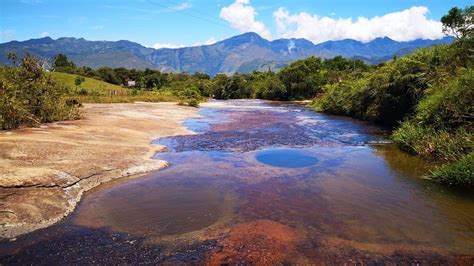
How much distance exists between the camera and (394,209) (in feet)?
36.3

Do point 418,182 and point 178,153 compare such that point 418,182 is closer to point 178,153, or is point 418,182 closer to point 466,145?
point 466,145

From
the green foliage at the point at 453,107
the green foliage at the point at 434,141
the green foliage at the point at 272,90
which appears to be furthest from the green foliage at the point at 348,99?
the green foliage at the point at 272,90

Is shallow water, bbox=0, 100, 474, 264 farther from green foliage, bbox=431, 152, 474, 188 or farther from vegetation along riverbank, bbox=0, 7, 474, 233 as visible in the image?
vegetation along riverbank, bbox=0, 7, 474, 233

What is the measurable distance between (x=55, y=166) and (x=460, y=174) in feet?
44.8

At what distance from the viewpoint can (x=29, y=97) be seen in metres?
23.0

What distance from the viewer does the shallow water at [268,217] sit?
8203 millimetres

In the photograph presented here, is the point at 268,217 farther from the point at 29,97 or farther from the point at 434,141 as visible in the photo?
the point at 29,97

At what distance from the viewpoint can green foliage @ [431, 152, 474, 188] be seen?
12.4 meters

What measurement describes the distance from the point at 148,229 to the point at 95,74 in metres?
125

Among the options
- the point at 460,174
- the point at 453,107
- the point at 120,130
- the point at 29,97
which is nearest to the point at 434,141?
the point at 453,107

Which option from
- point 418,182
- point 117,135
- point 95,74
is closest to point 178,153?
point 117,135

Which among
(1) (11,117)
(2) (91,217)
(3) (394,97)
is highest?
(3) (394,97)

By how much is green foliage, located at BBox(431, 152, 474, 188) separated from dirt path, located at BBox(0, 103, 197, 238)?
10747 millimetres

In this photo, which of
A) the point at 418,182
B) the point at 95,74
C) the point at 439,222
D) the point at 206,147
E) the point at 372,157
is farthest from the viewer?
the point at 95,74
